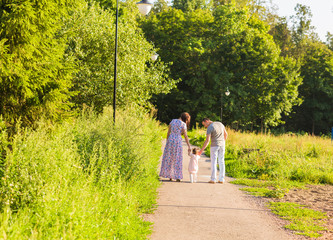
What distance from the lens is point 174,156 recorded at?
10648 millimetres

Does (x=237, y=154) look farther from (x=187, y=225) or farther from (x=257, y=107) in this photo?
(x=257, y=107)

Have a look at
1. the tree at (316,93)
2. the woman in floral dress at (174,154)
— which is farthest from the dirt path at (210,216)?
the tree at (316,93)

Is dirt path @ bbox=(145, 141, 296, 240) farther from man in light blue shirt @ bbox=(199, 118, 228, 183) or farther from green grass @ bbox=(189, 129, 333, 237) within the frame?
man in light blue shirt @ bbox=(199, 118, 228, 183)

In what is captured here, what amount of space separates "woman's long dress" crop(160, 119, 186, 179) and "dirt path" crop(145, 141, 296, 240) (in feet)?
2.35

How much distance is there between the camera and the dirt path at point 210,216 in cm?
602

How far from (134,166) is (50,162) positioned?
3045mm

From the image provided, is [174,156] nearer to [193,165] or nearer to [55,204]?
[193,165]

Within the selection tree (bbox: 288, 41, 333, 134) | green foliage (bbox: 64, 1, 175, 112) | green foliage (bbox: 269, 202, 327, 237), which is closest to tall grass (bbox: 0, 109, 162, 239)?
green foliage (bbox: 269, 202, 327, 237)

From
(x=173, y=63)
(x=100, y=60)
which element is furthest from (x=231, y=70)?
(x=100, y=60)

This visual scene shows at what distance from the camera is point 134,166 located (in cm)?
831

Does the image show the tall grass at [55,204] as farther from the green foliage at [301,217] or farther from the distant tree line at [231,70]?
the distant tree line at [231,70]

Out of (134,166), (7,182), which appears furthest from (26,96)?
(7,182)

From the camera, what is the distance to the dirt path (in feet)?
19.8

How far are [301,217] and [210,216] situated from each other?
1713mm
